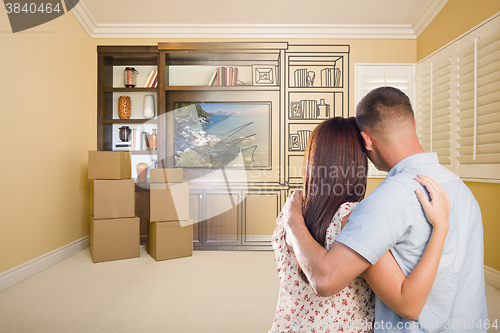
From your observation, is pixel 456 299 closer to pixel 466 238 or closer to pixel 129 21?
pixel 466 238

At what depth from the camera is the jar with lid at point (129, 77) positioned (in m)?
3.98

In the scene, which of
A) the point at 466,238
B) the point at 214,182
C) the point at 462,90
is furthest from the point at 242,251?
the point at 466,238

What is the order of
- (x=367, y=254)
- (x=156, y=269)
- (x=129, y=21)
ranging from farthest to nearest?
(x=129, y=21) → (x=156, y=269) → (x=367, y=254)

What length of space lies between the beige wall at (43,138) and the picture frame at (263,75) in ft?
7.25

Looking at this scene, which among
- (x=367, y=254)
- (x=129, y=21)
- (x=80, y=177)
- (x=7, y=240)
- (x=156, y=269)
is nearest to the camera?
(x=367, y=254)

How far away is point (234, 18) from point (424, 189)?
145 inches

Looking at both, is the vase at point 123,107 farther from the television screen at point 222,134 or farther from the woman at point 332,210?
the woman at point 332,210

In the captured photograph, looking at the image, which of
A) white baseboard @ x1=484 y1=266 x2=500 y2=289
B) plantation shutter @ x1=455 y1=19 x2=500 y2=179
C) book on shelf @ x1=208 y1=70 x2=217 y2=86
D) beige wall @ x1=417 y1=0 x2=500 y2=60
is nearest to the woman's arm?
plantation shutter @ x1=455 y1=19 x2=500 y2=179

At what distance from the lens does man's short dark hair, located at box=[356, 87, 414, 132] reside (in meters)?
0.76

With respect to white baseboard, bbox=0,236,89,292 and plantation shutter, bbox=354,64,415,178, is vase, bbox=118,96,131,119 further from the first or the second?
plantation shutter, bbox=354,64,415,178

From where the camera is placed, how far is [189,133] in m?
4.04

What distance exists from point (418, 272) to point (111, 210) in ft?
10.2

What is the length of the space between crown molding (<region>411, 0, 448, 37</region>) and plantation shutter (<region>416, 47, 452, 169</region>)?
44 cm

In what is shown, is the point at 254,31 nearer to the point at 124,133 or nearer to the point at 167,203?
the point at 124,133
